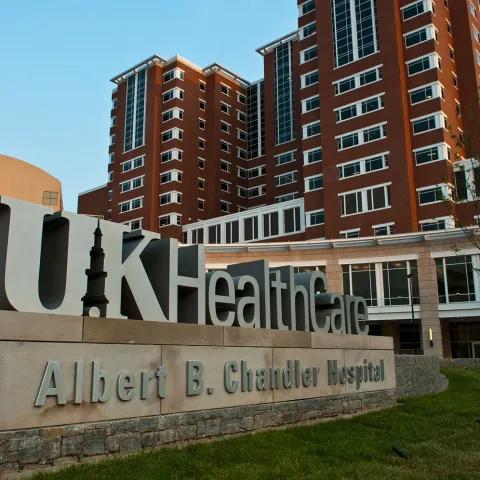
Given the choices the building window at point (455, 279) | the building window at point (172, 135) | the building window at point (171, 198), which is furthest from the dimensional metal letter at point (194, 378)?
the building window at point (172, 135)

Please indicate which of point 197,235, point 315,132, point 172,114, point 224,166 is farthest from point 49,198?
point 224,166

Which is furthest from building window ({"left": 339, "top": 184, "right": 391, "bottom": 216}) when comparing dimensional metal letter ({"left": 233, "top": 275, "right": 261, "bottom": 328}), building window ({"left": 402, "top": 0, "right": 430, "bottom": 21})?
dimensional metal letter ({"left": 233, "top": 275, "right": 261, "bottom": 328})

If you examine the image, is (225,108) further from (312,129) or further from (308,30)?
(312,129)

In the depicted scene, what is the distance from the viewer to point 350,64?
5456 cm

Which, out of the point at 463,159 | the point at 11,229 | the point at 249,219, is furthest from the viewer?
the point at 249,219

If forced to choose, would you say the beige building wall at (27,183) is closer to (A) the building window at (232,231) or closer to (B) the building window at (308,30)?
(A) the building window at (232,231)

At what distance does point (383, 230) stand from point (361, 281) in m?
5.88

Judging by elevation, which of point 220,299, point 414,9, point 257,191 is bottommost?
point 220,299

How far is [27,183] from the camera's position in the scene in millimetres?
35688

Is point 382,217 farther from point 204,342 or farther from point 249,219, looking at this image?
point 204,342

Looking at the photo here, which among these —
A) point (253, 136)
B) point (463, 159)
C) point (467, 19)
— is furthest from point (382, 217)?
point (253, 136)

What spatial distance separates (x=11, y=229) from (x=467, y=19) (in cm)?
5744

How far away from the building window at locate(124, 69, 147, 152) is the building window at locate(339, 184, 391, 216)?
32.2 metres

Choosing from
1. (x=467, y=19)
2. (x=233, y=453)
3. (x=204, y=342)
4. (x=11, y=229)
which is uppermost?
(x=467, y=19)
